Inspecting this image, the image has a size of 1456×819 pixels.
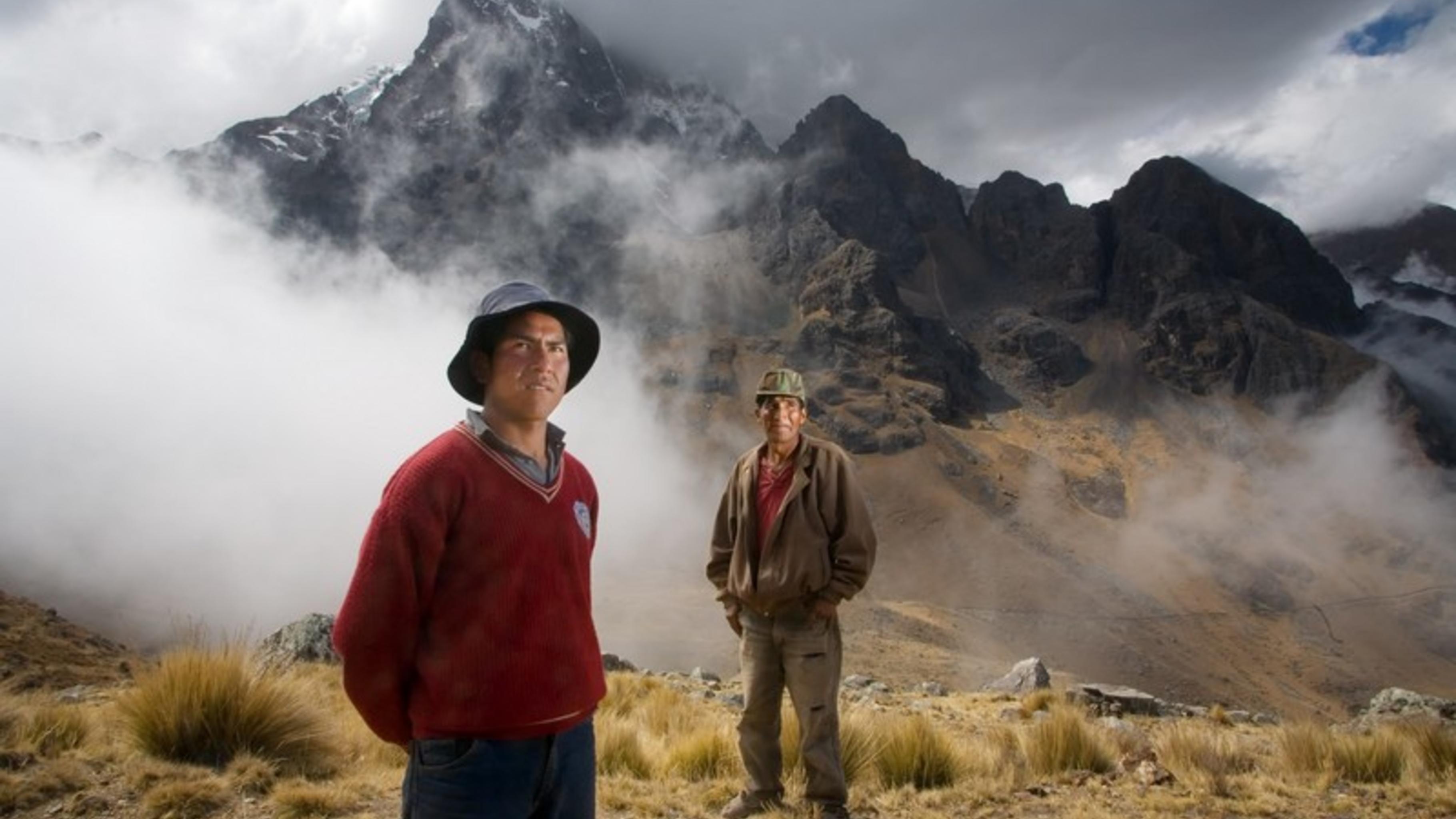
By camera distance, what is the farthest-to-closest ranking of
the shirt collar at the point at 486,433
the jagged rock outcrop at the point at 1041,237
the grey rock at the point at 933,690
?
the jagged rock outcrop at the point at 1041,237 → the grey rock at the point at 933,690 → the shirt collar at the point at 486,433

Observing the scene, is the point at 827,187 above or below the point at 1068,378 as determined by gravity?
above

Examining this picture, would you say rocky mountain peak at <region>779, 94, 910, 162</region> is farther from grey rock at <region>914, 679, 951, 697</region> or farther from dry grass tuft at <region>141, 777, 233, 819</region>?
dry grass tuft at <region>141, 777, 233, 819</region>

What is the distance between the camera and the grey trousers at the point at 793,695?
16.8 feet

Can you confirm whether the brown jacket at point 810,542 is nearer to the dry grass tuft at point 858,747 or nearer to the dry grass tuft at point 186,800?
A: the dry grass tuft at point 858,747

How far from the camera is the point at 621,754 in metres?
6.64

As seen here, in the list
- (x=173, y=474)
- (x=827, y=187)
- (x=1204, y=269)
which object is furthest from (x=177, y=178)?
(x=1204, y=269)

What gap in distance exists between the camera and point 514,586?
8.09ft

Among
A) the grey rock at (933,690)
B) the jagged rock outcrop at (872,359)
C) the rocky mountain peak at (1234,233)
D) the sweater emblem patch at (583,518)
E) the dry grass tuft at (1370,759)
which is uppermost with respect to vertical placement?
the rocky mountain peak at (1234,233)

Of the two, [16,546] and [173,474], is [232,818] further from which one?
[173,474]

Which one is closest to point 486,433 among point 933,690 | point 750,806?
point 750,806

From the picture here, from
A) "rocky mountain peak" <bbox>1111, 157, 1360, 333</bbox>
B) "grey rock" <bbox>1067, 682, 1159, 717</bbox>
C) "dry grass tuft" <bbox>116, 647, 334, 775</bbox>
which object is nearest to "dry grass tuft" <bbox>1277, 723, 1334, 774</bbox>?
"grey rock" <bbox>1067, 682, 1159, 717</bbox>

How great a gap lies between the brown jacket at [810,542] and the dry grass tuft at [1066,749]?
2.75 metres

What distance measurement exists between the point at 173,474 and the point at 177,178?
105 m

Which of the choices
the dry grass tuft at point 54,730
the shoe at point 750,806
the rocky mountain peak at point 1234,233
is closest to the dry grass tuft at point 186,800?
the dry grass tuft at point 54,730
